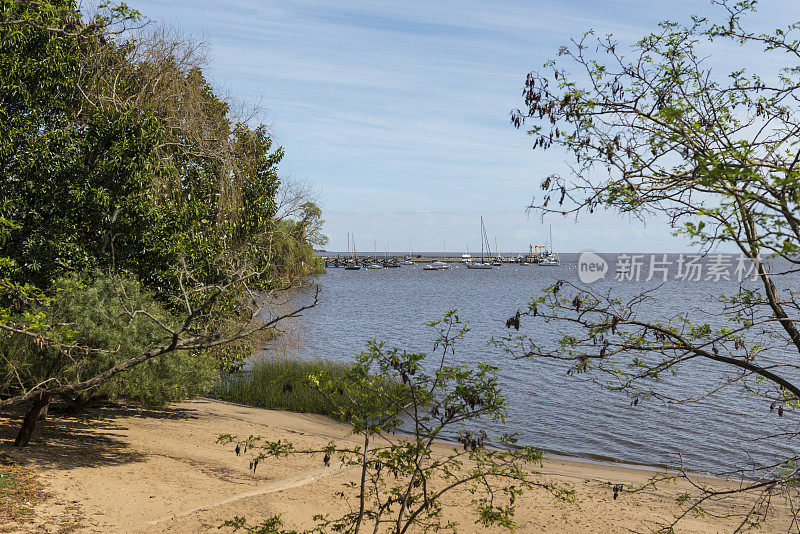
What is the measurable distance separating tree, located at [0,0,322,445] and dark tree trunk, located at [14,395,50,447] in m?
0.03

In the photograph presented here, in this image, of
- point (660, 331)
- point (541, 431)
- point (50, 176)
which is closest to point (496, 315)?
point (541, 431)

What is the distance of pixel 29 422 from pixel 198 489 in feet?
12.2

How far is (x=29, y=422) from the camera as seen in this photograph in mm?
12758

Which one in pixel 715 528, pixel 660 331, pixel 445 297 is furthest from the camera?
pixel 445 297

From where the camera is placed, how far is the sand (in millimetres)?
10578

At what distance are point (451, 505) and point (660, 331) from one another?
719 centimetres

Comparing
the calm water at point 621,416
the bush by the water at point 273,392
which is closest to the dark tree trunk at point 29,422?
the bush by the water at point 273,392

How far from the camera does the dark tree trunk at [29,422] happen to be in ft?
41.0

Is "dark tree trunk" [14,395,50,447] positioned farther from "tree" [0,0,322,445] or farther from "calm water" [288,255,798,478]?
"calm water" [288,255,798,478]

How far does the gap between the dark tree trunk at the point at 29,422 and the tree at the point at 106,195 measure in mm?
31

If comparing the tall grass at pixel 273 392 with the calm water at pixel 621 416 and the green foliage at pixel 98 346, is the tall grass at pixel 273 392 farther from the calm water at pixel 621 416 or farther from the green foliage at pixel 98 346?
the green foliage at pixel 98 346

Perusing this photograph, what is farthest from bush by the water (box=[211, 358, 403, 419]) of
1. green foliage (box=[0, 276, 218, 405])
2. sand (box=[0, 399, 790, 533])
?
green foliage (box=[0, 276, 218, 405])

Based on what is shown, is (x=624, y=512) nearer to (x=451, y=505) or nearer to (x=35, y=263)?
(x=451, y=505)

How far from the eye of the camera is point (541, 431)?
867 inches
